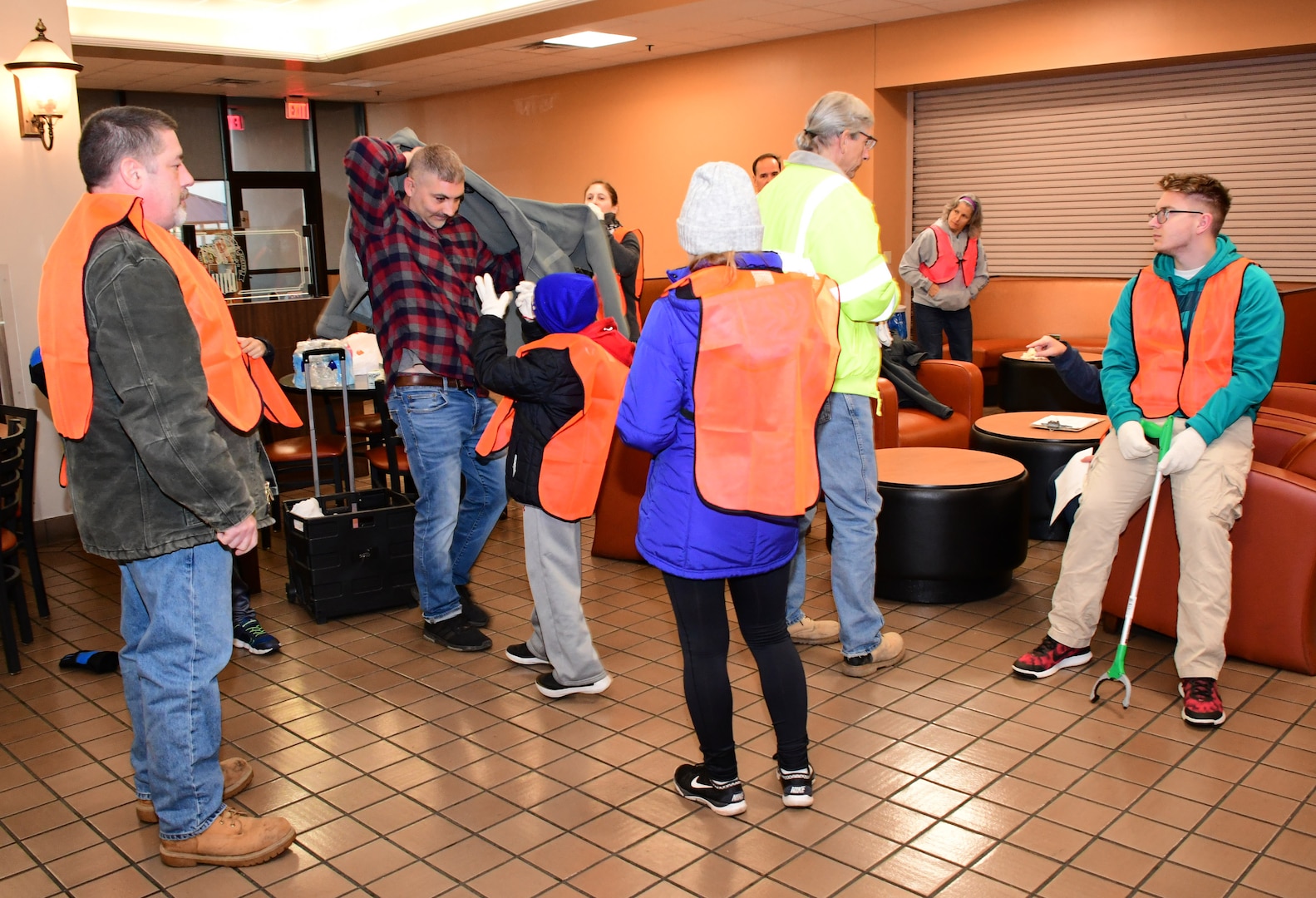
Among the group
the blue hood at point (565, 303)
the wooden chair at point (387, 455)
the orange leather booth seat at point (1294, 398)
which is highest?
the blue hood at point (565, 303)

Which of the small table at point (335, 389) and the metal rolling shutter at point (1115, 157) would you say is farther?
the metal rolling shutter at point (1115, 157)

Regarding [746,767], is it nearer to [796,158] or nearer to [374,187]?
[796,158]

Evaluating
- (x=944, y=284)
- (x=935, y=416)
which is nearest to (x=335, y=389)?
(x=935, y=416)

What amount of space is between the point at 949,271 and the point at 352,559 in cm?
531

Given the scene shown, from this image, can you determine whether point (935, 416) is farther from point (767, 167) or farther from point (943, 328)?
point (943, 328)

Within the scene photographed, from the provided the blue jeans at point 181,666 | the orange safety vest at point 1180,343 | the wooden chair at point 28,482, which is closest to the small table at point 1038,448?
the orange safety vest at point 1180,343

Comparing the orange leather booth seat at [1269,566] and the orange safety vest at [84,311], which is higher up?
the orange safety vest at [84,311]

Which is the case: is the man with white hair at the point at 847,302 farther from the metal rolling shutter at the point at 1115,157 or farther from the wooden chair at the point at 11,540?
the metal rolling shutter at the point at 1115,157

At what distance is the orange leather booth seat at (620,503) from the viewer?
497 centimetres

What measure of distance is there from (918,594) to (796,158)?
189 cm

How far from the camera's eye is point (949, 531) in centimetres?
436

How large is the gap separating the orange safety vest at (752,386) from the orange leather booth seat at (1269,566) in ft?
6.17

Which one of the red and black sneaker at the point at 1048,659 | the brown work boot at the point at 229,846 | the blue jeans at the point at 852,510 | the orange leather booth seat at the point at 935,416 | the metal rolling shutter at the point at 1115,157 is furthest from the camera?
the metal rolling shutter at the point at 1115,157

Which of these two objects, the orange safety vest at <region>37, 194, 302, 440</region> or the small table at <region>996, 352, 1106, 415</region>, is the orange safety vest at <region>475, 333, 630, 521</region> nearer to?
the orange safety vest at <region>37, 194, 302, 440</region>
